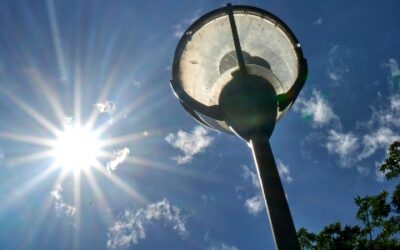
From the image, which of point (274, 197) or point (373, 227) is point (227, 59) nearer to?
point (274, 197)

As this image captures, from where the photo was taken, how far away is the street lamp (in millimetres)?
2682

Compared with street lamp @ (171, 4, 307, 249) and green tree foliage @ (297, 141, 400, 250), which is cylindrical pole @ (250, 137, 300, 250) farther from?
green tree foliage @ (297, 141, 400, 250)

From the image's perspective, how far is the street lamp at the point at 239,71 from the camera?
2.68m

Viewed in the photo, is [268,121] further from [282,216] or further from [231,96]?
[282,216]

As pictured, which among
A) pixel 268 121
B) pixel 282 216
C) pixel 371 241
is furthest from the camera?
pixel 371 241

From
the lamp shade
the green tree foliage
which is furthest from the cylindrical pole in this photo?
the green tree foliage

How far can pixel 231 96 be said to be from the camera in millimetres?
2764

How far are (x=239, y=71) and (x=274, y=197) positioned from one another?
3.72 ft

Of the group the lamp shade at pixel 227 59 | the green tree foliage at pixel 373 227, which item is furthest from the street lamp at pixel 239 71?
the green tree foliage at pixel 373 227

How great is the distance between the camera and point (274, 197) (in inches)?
84.9

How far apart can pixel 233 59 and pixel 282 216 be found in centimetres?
156

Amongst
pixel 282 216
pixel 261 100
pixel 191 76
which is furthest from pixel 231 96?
pixel 282 216

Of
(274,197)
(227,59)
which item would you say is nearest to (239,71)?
(227,59)

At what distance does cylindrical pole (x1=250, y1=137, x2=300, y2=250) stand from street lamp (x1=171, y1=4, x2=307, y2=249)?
120 mm
